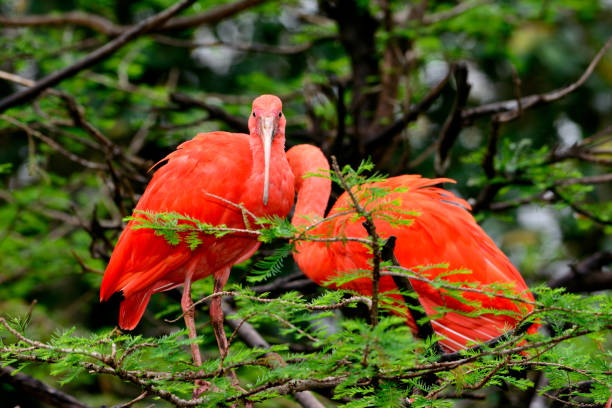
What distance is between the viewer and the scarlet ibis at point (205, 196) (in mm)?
3236

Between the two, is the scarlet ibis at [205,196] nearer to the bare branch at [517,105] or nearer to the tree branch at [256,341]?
the tree branch at [256,341]

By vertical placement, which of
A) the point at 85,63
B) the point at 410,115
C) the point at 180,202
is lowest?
the point at 180,202

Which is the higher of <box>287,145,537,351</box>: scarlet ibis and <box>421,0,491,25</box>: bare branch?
<box>421,0,491,25</box>: bare branch

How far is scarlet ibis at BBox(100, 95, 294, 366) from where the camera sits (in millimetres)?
3236

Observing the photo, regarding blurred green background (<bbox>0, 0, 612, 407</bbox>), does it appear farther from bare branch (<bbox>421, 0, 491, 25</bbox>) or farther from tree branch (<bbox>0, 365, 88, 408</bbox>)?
tree branch (<bbox>0, 365, 88, 408</bbox>)

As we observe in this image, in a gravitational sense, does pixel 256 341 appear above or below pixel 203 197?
below

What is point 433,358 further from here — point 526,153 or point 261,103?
point 526,153

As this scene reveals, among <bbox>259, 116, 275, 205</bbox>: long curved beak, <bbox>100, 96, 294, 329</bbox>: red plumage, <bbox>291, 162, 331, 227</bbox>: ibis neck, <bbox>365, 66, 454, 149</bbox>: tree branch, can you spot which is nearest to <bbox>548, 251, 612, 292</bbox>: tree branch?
<bbox>365, 66, 454, 149</bbox>: tree branch

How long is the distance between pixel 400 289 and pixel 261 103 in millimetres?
1387

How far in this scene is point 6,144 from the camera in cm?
901

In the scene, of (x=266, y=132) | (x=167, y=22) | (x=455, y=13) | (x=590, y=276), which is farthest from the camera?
(x=455, y=13)

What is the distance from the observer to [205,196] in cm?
330

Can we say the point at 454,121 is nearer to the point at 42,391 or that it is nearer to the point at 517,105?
the point at 517,105

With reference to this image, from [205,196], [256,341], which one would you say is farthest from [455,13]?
[256,341]
